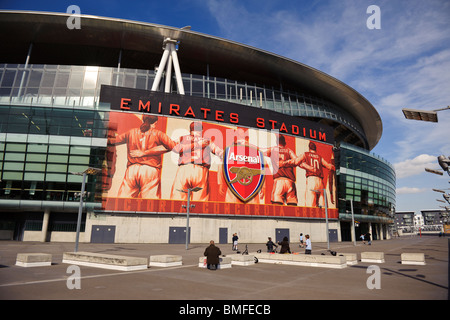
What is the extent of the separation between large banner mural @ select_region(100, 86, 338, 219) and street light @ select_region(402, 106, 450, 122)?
29.6 metres

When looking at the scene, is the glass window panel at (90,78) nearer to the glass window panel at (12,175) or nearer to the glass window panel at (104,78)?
the glass window panel at (104,78)

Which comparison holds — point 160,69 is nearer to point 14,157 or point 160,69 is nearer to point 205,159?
point 205,159

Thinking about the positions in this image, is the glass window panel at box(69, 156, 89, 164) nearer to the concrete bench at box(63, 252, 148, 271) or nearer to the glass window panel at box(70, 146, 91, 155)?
the glass window panel at box(70, 146, 91, 155)

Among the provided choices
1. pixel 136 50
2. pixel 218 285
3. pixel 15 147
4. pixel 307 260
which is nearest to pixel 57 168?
pixel 15 147

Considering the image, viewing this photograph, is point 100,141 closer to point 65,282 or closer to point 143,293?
point 65,282

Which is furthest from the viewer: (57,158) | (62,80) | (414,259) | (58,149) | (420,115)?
(62,80)

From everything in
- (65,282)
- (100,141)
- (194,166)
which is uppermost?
(100,141)

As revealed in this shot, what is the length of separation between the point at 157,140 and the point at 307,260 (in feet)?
94.3

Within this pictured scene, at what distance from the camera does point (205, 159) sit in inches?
1702

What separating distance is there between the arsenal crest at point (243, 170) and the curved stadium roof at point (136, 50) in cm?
1752

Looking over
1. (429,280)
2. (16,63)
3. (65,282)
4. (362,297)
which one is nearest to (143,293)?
(65,282)

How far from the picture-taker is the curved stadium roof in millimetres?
45094

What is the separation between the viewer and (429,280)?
13102 mm

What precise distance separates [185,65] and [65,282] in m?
48.7
